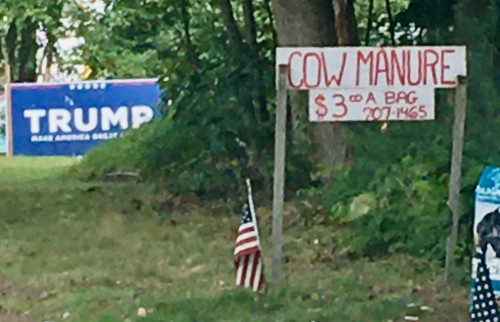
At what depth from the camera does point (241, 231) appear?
8.75m

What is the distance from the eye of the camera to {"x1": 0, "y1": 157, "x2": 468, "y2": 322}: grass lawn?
852cm

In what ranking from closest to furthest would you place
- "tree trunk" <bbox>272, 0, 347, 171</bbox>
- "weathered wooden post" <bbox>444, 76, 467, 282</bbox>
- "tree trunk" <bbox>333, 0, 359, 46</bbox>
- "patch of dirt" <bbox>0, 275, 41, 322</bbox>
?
"patch of dirt" <bbox>0, 275, 41, 322</bbox>, "weathered wooden post" <bbox>444, 76, 467, 282</bbox>, "tree trunk" <bbox>272, 0, 347, 171</bbox>, "tree trunk" <bbox>333, 0, 359, 46</bbox>

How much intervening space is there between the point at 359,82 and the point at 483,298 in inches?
89.1

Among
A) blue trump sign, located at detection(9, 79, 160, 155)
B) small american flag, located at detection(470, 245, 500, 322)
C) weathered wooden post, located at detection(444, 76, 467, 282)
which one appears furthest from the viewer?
blue trump sign, located at detection(9, 79, 160, 155)

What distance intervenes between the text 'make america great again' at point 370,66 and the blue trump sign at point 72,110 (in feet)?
83.0

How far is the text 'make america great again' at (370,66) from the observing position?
8781 mm

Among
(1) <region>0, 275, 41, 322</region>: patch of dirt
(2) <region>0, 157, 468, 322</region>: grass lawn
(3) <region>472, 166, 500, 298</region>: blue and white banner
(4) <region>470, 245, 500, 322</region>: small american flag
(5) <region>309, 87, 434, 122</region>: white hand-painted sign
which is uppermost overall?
(5) <region>309, 87, 434, 122</region>: white hand-painted sign

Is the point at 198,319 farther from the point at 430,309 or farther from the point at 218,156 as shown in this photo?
the point at 218,156

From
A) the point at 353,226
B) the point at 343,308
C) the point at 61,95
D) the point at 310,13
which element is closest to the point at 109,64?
the point at 61,95

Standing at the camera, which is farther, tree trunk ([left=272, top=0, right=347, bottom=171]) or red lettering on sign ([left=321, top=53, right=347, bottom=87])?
tree trunk ([left=272, top=0, right=347, bottom=171])

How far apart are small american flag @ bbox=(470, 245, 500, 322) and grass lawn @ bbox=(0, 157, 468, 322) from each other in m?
1.01

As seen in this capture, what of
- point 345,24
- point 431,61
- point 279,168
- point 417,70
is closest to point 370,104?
point 417,70

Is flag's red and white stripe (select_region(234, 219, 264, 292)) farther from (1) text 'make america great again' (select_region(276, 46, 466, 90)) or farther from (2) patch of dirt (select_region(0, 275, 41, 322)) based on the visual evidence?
(2) patch of dirt (select_region(0, 275, 41, 322))

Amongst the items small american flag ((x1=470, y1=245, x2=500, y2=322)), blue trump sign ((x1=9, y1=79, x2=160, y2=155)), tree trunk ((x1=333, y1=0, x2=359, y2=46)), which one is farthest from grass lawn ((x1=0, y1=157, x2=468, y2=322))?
blue trump sign ((x1=9, y1=79, x2=160, y2=155))
